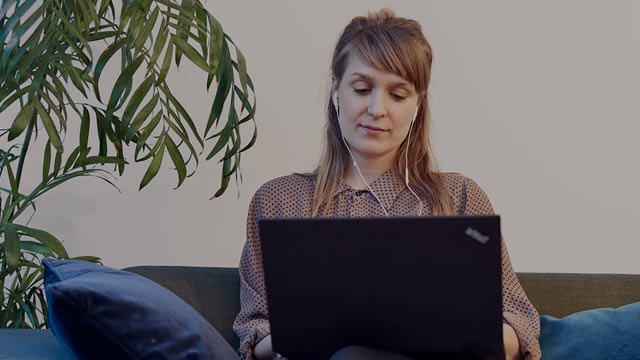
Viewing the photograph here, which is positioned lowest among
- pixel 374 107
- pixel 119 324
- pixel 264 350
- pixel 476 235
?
pixel 264 350

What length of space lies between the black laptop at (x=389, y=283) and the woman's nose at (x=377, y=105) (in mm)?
557

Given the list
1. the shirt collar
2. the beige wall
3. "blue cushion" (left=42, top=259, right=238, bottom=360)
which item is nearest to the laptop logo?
"blue cushion" (left=42, top=259, right=238, bottom=360)

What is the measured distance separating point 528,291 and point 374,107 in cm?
51

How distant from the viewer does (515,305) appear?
1862 millimetres

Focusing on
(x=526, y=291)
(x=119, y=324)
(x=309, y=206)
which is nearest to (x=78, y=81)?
(x=309, y=206)

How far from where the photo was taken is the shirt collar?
2.00 m

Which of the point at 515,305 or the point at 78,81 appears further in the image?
the point at 78,81

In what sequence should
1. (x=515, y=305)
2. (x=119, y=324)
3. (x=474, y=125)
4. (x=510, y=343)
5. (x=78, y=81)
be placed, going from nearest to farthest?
(x=119, y=324)
(x=510, y=343)
(x=515, y=305)
(x=78, y=81)
(x=474, y=125)

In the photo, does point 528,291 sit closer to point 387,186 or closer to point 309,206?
point 387,186

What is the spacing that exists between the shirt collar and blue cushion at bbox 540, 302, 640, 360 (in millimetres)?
396

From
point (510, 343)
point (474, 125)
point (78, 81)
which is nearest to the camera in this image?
point (510, 343)

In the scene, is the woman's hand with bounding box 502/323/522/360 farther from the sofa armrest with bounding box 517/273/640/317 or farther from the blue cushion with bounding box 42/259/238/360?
the blue cushion with bounding box 42/259/238/360

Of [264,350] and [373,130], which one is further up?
[373,130]

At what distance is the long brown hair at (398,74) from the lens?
6.30 ft
